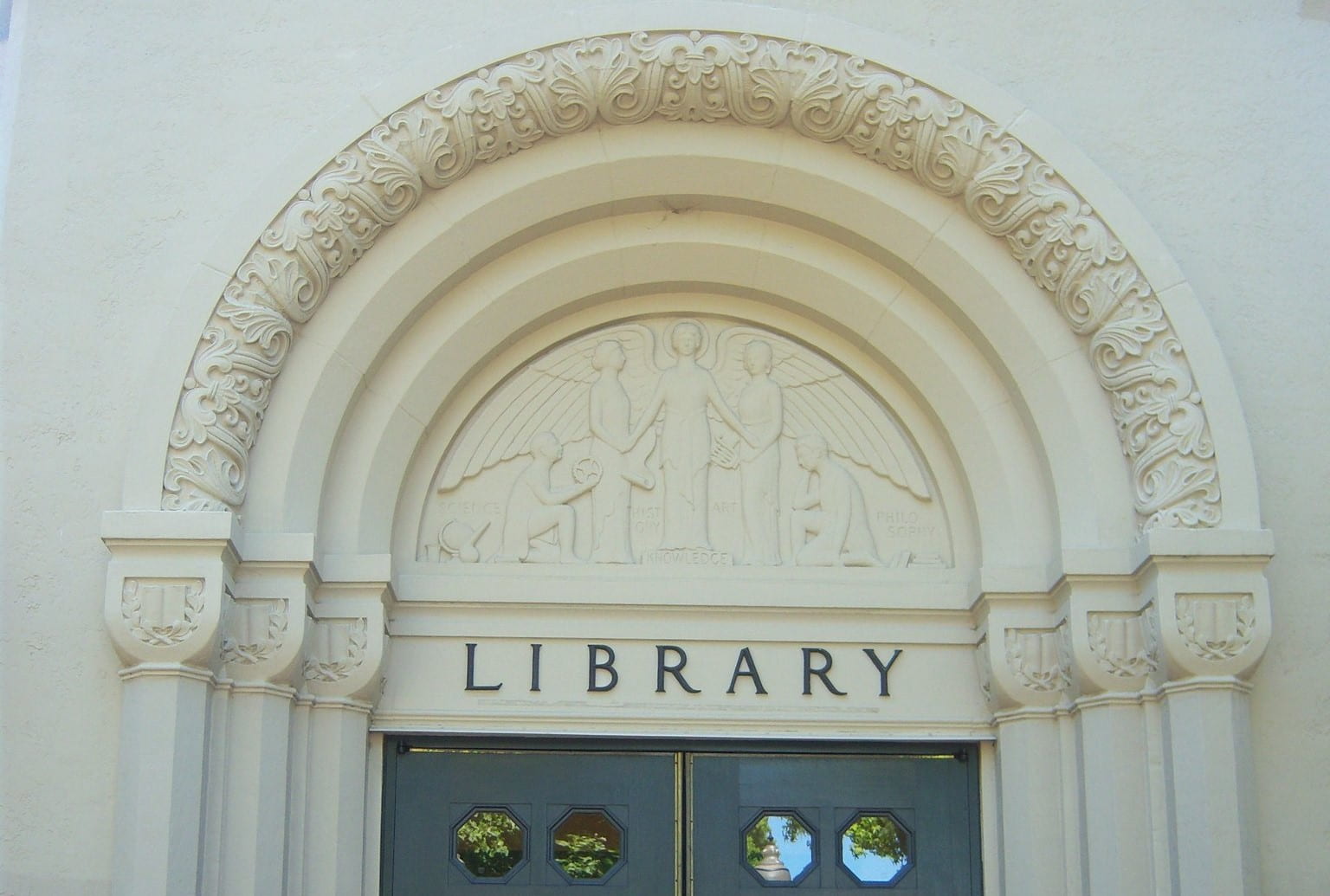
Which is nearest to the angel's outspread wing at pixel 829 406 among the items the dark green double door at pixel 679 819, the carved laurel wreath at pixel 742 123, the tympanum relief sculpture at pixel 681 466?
the tympanum relief sculpture at pixel 681 466

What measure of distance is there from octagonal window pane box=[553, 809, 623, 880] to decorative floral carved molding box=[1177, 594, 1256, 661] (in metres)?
2.95

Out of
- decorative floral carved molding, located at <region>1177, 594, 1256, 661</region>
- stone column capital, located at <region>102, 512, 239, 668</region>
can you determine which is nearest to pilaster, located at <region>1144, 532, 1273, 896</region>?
decorative floral carved molding, located at <region>1177, 594, 1256, 661</region>

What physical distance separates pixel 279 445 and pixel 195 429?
0.46 metres

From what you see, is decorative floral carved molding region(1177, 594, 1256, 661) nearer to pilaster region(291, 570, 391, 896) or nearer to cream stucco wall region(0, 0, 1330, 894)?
cream stucco wall region(0, 0, 1330, 894)

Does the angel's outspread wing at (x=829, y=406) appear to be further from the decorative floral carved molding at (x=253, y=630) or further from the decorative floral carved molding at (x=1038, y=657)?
the decorative floral carved molding at (x=253, y=630)

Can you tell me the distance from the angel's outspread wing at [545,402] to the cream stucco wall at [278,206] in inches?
64.3

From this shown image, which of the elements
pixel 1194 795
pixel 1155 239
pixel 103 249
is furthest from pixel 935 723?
pixel 103 249

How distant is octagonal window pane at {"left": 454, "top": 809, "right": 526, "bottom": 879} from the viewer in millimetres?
9109

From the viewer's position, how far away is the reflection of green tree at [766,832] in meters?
9.23

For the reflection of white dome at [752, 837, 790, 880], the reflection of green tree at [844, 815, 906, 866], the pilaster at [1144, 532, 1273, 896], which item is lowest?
the reflection of white dome at [752, 837, 790, 880]

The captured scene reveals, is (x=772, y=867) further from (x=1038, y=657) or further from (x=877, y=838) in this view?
(x=1038, y=657)

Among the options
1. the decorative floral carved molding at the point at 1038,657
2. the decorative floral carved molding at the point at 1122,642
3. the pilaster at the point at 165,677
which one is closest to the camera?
the pilaster at the point at 165,677

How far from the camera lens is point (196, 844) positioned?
805 centimetres

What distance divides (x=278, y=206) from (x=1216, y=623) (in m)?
4.83
